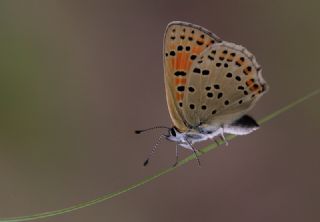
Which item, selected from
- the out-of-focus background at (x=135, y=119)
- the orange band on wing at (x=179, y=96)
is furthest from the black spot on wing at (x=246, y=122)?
the out-of-focus background at (x=135, y=119)

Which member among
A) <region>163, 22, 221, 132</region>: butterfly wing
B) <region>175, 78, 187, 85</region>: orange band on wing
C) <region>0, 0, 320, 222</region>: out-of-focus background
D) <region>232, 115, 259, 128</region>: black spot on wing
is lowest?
<region>0, 0, 320, 222</region>: out-of-focus background

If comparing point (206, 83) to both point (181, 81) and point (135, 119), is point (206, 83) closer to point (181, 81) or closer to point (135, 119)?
point (181, 81)

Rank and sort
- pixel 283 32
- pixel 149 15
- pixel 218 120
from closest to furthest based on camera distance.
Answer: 1. pixel 218 120
2. pixel 283 32
3. pixel 149 15

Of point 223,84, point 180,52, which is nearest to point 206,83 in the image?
point 223,84

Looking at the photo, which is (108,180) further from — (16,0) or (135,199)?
(16,0)

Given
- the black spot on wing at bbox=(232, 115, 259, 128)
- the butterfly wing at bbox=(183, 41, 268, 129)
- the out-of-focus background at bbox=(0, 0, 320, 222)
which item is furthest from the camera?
the out-of-focus background at bbox=(0, 0, 320, 222)

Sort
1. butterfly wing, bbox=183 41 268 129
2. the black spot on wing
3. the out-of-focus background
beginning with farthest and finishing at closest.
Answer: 1. the out-of-focus background
2. butterfly wing, bbox=183 41 268 129
3. the black spot on wing

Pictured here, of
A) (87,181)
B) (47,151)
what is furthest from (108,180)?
(47,151)

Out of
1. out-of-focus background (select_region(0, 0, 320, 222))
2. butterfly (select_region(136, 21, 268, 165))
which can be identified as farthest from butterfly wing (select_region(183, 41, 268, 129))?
out-of-focus background (select_region(0, 0, 320, 222))

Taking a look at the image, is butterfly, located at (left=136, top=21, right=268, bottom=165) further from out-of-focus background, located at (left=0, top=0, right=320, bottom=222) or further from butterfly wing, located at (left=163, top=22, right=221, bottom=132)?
out-of-focus background, located at (left=0, top=0, right=320, bottom=222)
